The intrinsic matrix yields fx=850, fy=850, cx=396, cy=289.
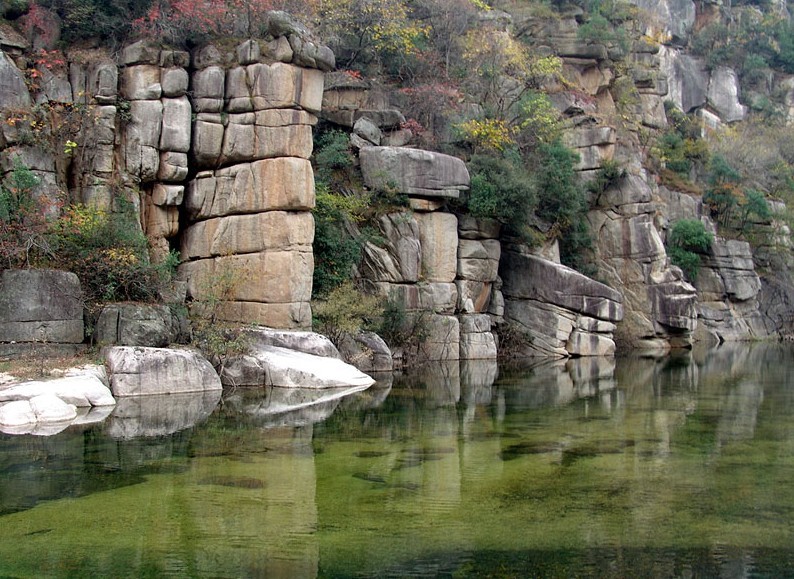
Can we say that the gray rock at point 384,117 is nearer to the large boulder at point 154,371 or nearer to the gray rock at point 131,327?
the gray rock at point 131,327

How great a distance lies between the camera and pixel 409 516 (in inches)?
340

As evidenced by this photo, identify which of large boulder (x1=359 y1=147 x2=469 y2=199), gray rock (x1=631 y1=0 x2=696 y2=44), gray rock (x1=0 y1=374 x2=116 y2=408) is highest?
gray rock (x1=631 y1=0 x2=696 y2=44)

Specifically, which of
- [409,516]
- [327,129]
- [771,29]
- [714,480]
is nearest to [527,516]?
[409,516]

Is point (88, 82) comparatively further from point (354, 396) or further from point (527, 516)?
point (527, 516)

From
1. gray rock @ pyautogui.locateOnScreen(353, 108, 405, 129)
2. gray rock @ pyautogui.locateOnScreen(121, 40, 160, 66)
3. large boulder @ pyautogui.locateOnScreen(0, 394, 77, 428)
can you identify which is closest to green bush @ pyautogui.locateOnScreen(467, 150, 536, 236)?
gray rock @ pyautogui.locateOnScreen(353, 108, 405, 129)

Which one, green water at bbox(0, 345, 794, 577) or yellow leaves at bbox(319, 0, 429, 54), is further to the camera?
yellow leaves at bbox(319, 0, 429, 54)

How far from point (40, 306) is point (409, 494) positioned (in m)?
11.8

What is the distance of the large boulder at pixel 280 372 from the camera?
66.0 feet

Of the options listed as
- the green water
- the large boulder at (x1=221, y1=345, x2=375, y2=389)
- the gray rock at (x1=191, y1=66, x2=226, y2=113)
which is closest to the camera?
the green water

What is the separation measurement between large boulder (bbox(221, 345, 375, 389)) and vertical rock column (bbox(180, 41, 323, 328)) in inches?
96.0

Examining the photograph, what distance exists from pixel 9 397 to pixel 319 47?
526 inches

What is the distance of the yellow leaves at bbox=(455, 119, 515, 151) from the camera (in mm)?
31406

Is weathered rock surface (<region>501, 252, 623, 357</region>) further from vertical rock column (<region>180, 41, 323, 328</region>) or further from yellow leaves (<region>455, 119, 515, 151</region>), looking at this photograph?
vertical rock column (<region>180, 41, 323, 328</region>)

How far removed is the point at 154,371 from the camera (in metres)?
18.1
